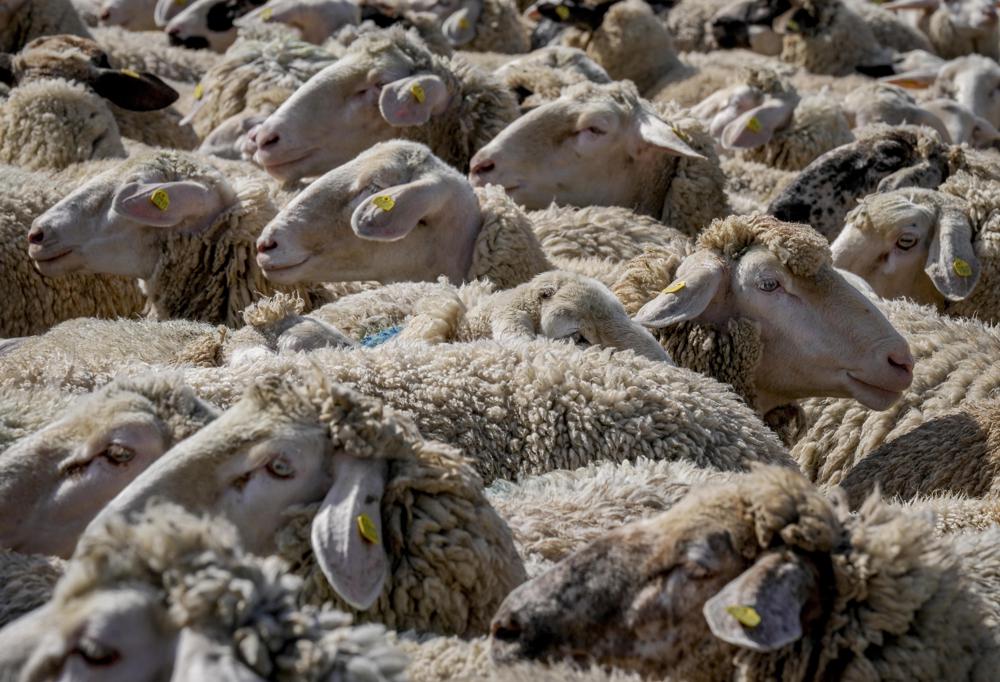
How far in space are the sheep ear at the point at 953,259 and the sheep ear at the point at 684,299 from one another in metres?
1.36

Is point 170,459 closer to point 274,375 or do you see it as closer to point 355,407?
point 355,407

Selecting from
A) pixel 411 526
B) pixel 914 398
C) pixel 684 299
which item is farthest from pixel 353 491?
pixel 914 398

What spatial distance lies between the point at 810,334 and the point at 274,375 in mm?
1760

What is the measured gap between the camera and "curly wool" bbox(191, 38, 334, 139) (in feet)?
26.3

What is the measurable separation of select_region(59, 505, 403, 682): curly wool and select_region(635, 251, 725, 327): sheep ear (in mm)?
2574

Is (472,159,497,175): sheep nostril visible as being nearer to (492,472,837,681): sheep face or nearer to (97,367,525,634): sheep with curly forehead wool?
(97,367,525,634): sheep with curly forehead wool

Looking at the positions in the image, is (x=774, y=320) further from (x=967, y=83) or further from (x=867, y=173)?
(x=967, y=83)

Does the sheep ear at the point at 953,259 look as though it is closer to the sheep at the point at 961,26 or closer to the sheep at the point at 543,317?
the sheep at the point at 543,317

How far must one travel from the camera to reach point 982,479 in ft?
15.4

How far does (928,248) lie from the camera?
20.2 feet

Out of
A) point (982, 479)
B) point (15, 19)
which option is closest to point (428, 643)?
point (982, 479)

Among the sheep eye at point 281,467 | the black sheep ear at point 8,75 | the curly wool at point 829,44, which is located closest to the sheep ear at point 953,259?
the sheep eye at point 281,467

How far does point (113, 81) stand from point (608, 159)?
258cm

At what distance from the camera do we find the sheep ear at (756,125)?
26.8 feet
